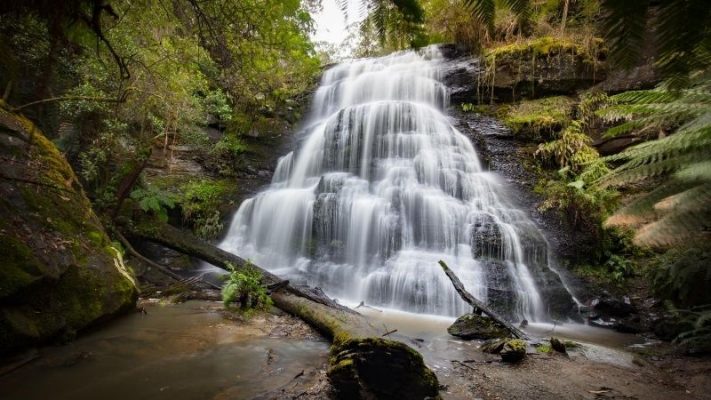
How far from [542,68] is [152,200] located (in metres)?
10.9

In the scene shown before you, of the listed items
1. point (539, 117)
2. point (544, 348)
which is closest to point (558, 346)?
point (544, 348)

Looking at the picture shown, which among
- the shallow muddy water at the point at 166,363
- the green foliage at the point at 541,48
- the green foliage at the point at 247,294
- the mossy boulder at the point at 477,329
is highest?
the green foliage at the point at 541,48

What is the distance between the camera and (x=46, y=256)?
335cm

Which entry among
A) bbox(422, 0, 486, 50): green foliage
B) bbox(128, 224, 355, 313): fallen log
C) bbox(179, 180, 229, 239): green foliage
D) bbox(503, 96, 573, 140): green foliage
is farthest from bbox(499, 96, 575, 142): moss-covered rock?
bbox(179, 180, 229, 239): green foliage

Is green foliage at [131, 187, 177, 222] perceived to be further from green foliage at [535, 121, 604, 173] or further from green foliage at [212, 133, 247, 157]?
green foliage at [535, 121, 604, 173]

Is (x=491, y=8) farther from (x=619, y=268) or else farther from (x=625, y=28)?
(x=619, y=268)

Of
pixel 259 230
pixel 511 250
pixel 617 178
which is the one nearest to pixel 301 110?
pixel 259 230

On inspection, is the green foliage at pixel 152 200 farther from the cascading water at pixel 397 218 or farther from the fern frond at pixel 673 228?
the fern frond at pixel 673 228

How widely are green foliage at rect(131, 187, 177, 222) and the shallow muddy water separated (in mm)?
3803

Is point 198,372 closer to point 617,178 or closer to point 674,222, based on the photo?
point 674,222

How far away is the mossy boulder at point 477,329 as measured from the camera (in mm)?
4707

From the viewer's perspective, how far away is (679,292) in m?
5.50

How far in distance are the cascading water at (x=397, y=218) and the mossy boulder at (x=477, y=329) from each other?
1.36 meters

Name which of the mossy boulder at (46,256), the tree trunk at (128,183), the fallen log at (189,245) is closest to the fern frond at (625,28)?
the mossy boulder at (46,256)
